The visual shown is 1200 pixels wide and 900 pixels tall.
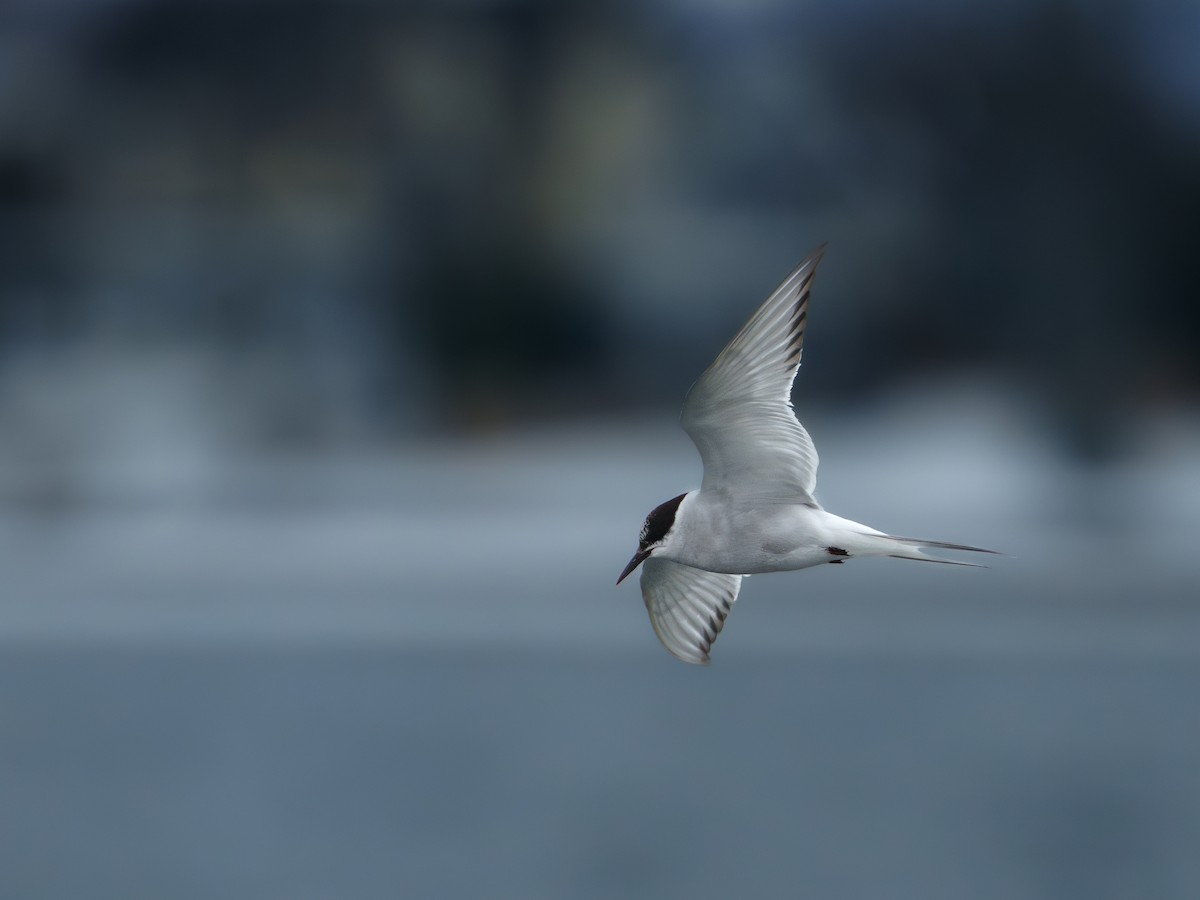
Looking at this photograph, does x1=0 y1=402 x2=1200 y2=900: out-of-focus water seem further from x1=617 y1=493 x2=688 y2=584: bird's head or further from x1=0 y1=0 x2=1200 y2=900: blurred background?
x1=617 y1=493 x2=688 y2=584: bird's head

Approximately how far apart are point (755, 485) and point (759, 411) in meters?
0.04

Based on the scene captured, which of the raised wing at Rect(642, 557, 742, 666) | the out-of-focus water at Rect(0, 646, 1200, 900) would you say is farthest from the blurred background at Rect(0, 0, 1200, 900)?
the raised wing at Rect(642, 557, 742, 666)

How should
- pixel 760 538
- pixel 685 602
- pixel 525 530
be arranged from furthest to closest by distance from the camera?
1. pixel 525 530
2. pixel 685 602
3. pixel 760 538

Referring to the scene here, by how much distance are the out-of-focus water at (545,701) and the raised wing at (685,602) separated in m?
10.1

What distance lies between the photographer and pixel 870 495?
10.1m

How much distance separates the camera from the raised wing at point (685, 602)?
721mm

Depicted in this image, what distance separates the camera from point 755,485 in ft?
2.06

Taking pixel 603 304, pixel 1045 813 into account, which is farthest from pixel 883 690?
pixel 603 304

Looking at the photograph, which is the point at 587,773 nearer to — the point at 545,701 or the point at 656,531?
the point at 545,701

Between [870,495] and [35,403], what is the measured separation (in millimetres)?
5508

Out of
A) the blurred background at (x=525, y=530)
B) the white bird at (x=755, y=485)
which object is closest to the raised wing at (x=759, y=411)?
the white bird at (x=755, y=485)

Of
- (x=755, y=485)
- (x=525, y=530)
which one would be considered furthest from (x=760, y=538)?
(x=525, y=530)

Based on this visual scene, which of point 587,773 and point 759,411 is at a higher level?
point 759,411

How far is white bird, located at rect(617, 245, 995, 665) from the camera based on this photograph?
0.55 m
